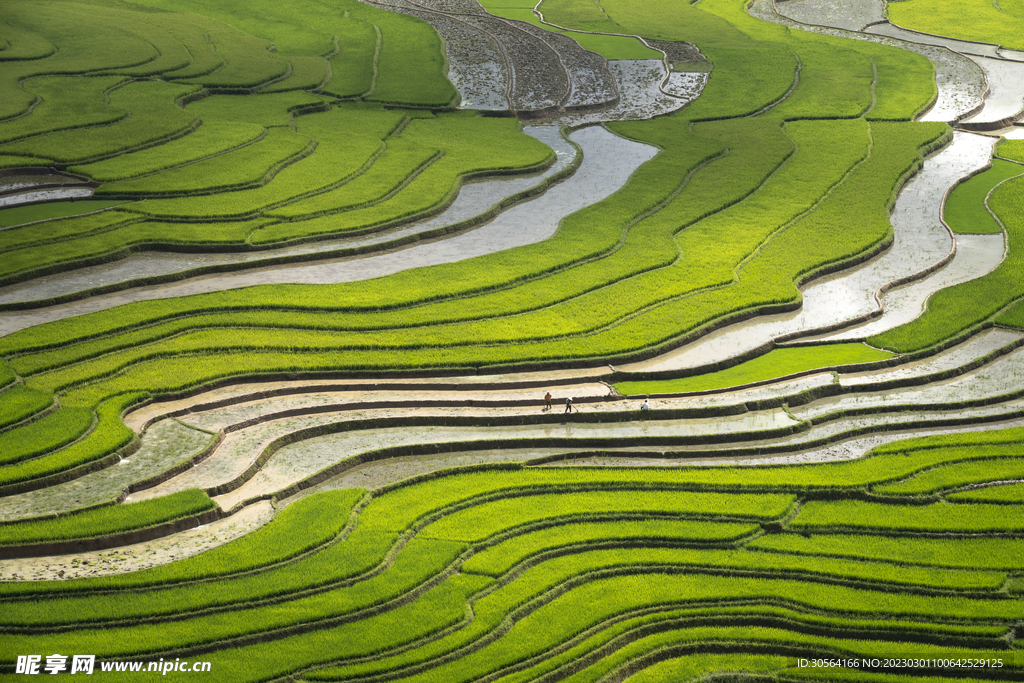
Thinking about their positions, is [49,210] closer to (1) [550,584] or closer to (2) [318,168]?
(2) [318,168]

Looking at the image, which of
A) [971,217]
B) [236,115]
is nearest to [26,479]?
[236,115]

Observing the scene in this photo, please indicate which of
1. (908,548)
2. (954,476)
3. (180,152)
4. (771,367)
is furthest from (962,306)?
(180,152)

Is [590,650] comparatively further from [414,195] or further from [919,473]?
[414,195]

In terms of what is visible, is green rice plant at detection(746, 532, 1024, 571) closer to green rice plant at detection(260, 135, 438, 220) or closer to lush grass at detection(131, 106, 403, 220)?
green rice plant at detection(260, 135, 438, 220)

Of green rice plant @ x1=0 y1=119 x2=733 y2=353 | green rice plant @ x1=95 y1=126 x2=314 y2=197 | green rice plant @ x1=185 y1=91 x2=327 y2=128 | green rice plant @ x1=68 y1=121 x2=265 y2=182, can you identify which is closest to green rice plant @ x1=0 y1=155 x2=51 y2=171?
green rice plant @ x1=68 y1=121 x2=265 y2=182

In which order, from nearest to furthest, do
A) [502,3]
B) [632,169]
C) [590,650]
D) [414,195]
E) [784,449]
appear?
[590,650], [784,449], [414,195], [632,169], [502,3]

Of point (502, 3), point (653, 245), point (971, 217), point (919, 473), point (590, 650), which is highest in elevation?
point (502, 3)
